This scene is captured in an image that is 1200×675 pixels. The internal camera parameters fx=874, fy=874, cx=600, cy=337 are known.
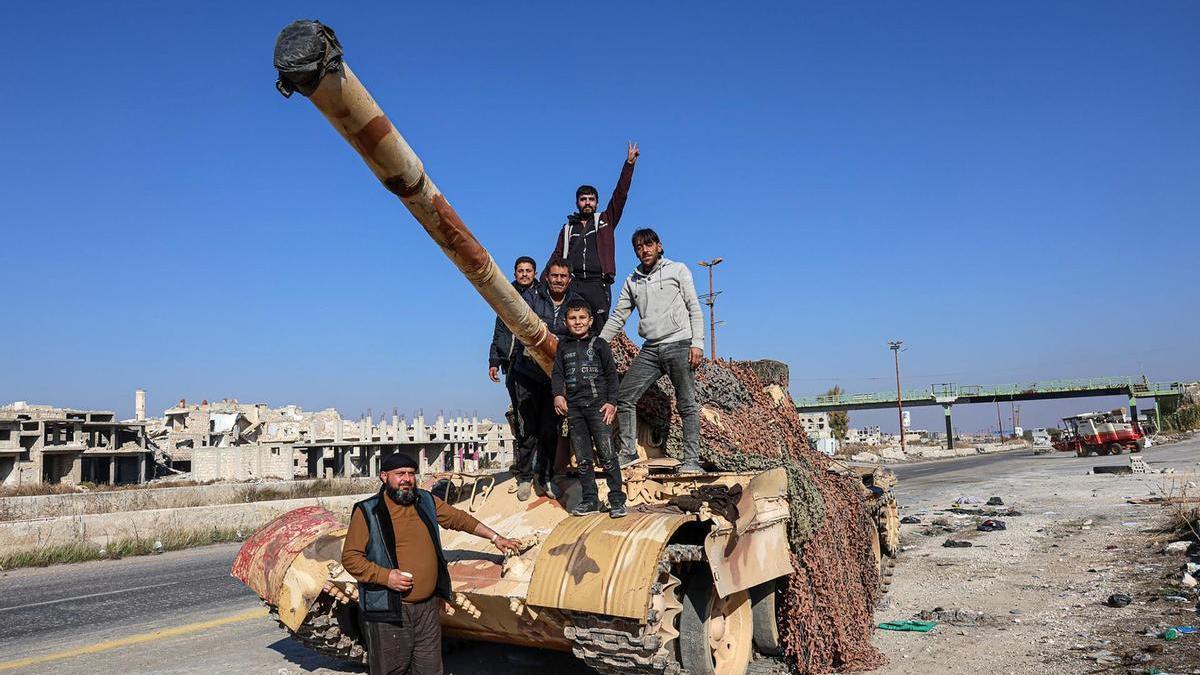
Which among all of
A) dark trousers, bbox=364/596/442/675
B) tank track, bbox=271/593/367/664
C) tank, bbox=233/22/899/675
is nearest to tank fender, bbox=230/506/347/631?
tank, bbox=233/22/899/675

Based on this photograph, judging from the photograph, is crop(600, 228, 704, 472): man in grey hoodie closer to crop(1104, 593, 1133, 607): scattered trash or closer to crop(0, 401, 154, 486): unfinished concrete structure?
crop(1104, 593, 1133, 607): scattered trash

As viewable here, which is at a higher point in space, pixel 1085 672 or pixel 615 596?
pixel 615 596

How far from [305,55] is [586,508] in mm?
3094

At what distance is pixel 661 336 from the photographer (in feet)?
20.8

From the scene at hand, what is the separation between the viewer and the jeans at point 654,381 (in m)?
6.29

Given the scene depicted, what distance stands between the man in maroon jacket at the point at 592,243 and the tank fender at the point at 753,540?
82.5 inches

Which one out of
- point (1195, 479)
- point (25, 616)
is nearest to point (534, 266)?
point (25, 616)

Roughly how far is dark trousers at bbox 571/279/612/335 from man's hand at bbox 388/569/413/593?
358cm

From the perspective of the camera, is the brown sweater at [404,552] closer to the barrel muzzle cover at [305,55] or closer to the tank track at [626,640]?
the tank track at [626,640]

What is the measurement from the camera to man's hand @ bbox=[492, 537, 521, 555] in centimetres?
457

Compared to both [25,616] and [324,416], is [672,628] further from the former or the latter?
[324,416]

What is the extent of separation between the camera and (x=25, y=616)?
815 centimetres

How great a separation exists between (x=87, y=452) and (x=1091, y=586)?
26589mm

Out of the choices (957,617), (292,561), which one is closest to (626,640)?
(292,561)
